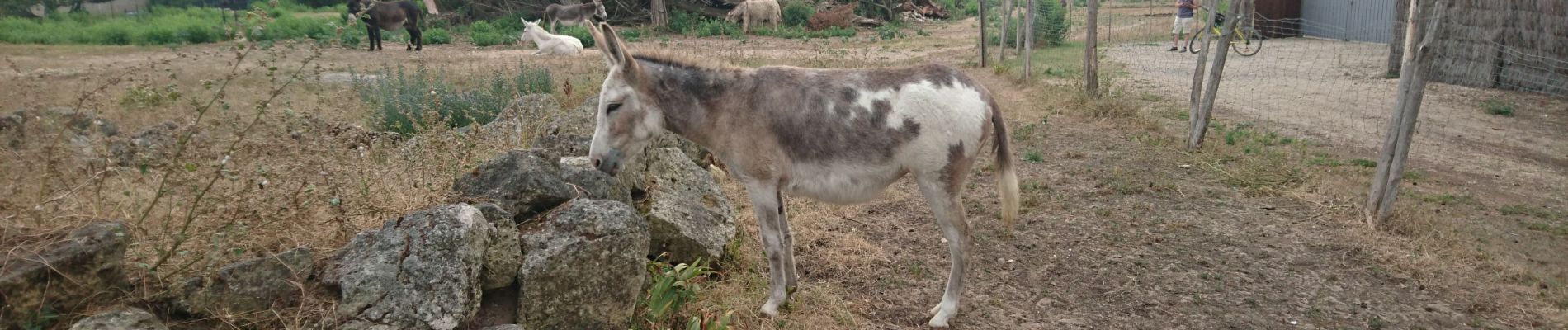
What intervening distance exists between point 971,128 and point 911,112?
33 cm

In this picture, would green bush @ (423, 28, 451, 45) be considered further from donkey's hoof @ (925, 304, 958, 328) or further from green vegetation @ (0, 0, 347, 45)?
donkey's hoof @ (925, 304, 958, 328)

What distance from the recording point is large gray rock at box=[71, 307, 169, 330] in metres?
3.24

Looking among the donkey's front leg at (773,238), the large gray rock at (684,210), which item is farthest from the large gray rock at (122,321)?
the donkey's front leg at (773,238)

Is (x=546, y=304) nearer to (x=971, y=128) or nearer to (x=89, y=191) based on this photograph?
(x=971, y=128)

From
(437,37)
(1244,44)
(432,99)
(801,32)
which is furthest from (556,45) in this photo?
(1244,44)

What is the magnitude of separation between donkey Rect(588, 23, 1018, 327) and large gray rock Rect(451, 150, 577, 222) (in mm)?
515

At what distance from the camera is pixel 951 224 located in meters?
4.74

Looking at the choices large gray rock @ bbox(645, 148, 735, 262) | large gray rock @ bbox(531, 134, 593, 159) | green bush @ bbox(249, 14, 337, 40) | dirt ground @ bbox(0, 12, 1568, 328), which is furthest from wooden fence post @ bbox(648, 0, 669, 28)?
large gray rock @ bbox(645, 148, 735, 262)

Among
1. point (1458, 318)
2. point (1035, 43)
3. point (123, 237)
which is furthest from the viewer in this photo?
point (1035, 43)

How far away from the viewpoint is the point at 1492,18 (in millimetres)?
12633

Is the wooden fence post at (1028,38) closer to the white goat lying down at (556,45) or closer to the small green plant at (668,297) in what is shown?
the white goat lying down at (556,45)

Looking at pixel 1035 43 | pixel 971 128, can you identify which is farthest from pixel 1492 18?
pixel 971 128

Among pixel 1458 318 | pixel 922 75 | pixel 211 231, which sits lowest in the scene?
pixel 1458 318

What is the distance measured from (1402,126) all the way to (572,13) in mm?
21974
